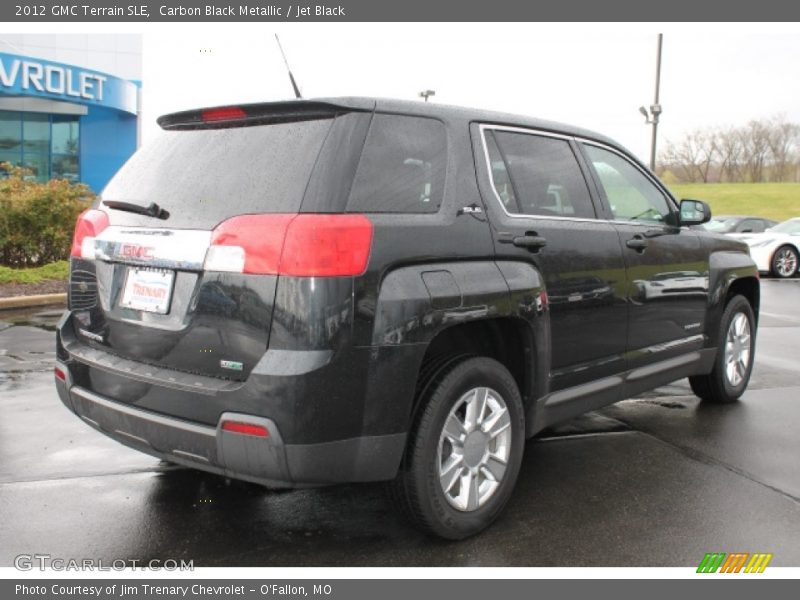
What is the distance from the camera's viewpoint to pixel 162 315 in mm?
3023

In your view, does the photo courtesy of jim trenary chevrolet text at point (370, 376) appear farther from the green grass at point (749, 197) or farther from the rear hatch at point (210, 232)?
the green grass at point (749, 197)

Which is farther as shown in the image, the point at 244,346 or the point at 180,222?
the point at 180,222

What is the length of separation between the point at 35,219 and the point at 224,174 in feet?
31.9

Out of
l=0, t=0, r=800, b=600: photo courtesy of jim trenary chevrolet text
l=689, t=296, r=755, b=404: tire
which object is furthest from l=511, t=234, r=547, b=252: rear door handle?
l=689, t=296, r=755, b=404: tire

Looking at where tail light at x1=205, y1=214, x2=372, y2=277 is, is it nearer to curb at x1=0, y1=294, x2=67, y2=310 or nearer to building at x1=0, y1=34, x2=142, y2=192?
curb at x1=0, y1=294, x2=67, y2=310

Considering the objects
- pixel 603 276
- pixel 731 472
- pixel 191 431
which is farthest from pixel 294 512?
pixel 731 472

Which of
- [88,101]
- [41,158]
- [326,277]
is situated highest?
[88,101]

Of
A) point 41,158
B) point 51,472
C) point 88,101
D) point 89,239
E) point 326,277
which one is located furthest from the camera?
point 41,158

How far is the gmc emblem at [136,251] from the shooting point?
308cm

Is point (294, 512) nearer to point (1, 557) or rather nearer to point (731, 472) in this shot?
point (1, 557)

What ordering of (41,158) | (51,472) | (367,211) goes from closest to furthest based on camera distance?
1. (367,211)
2. (51,472)
3. (41,158)

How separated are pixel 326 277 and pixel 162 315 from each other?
0.76 meters

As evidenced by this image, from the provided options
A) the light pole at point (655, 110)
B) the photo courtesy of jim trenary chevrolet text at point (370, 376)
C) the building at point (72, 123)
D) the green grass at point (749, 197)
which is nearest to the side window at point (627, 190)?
the photo courtesy of jim trenary chevrolet text at point (370, 376)

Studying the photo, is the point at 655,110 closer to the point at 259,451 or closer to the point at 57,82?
the point at 259,451
